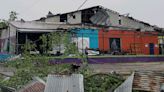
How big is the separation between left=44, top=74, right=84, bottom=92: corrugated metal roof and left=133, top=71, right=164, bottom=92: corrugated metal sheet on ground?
1267mm

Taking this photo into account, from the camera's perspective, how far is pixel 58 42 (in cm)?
1194

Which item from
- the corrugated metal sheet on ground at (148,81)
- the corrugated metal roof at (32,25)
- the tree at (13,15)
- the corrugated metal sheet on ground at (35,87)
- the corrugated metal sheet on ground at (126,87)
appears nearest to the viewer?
the corrugated metal sheet on ground at (126,87)

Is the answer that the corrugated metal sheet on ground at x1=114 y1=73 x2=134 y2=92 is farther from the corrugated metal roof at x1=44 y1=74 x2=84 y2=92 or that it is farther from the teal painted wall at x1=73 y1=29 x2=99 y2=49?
the teal painted wall at x1=73 y1=29 x2=99 y2=49

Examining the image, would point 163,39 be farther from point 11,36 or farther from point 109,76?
point 109,76

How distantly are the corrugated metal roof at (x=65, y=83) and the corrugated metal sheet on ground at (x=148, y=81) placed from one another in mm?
1267

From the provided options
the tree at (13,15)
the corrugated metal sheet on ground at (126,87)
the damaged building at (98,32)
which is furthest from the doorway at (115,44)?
the corrugated metal sheet on ground at (126,87)

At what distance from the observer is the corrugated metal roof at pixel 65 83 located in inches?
325

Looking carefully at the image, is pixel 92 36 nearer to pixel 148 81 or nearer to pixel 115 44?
pixel 115 44

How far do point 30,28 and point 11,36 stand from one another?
11.7 ft

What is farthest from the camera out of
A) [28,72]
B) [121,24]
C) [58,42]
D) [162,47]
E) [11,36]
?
[121,24]

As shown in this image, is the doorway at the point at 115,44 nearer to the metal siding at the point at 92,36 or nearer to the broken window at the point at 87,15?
the metal siding at the point at 92,36

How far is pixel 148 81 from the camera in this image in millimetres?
8266

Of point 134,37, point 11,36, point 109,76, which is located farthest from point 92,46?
point 109,76

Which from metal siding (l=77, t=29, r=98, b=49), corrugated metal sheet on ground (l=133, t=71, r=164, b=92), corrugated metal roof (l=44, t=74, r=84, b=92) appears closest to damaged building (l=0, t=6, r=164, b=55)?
metal siding (l=77, t=29, r=98, b=49)
